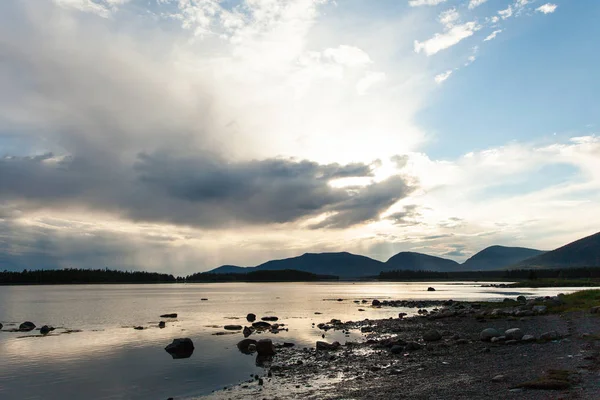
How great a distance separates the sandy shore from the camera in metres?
19.0

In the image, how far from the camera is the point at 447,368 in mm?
25531

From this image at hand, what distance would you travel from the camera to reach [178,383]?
2791cm

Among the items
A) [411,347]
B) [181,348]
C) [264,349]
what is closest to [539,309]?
[411,347]

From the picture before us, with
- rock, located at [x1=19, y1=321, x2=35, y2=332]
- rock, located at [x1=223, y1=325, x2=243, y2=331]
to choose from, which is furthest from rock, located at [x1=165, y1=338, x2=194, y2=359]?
rock, located at [x1=19, y1=321, x2=35, y2=332]

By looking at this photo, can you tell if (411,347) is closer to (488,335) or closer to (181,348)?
(488,335)

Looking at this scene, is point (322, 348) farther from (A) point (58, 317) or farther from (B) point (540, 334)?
(A) point (58, 317)

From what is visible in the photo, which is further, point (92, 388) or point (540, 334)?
point (540, 334)

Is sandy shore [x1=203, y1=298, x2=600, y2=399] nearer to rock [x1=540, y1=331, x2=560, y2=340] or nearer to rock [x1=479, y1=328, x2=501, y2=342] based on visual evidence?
rock [x1=540, y1=331, x2=560, y2=340]

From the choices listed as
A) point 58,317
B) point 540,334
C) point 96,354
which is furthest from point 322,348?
point 58,317

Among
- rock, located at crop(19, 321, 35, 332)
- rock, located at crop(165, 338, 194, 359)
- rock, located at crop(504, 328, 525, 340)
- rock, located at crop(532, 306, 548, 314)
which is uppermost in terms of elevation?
rock, located at crop(532, 306, 548, 314)

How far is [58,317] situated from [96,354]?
1578 inches

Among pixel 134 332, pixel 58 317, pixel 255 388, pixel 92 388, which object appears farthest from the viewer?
pixel 58 317

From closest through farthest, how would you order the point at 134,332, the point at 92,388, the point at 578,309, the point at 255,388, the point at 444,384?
the point at 444,384
the point at 255,388
the point at 92,388
the point at 578,309
the point at 134,332

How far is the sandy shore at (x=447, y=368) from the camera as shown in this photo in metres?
19.0
